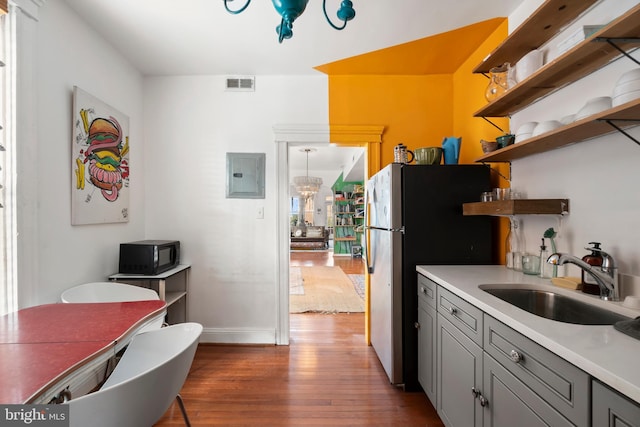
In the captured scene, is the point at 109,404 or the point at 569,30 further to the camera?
the point at 569,30

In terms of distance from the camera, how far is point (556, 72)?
1.35 metres

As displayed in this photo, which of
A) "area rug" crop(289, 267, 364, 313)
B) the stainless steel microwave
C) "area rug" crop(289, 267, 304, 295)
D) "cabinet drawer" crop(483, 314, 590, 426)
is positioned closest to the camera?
"cabinet drawer" crop(483, 314, 590, 426)

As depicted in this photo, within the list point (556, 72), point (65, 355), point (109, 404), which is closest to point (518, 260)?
point (556, 72)

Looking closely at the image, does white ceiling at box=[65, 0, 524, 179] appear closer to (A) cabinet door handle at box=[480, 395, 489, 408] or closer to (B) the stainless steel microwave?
(B) the stainless steel microwave

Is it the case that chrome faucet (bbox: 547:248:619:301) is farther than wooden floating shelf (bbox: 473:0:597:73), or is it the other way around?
wooden floating shelf (bbox: 473:0:597:73)

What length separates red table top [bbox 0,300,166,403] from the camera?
0.80 meters

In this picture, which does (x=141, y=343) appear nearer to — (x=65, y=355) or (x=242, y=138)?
(x=65, y=355)

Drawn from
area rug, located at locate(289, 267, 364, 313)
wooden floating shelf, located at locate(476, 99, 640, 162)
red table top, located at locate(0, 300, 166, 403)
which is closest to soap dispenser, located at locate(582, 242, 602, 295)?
wooden floating shelf, located at locate(476, 99, 640, 162)

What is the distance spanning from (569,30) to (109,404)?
2.50 m

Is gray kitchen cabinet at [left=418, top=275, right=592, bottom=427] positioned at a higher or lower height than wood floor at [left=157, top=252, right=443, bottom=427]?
higher

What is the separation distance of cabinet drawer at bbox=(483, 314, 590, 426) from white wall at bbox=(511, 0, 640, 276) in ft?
2.16

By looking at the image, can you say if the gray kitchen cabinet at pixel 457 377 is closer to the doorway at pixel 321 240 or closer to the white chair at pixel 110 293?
the white chair at pixel 110 293

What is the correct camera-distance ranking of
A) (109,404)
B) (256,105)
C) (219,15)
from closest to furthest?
(109,404)
(219,15)
(256,105)

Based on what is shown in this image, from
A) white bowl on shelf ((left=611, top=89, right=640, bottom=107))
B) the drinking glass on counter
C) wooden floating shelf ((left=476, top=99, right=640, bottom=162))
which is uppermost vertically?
white bowl on shelf ((left=611, top=89, right=640, bottom=107))
